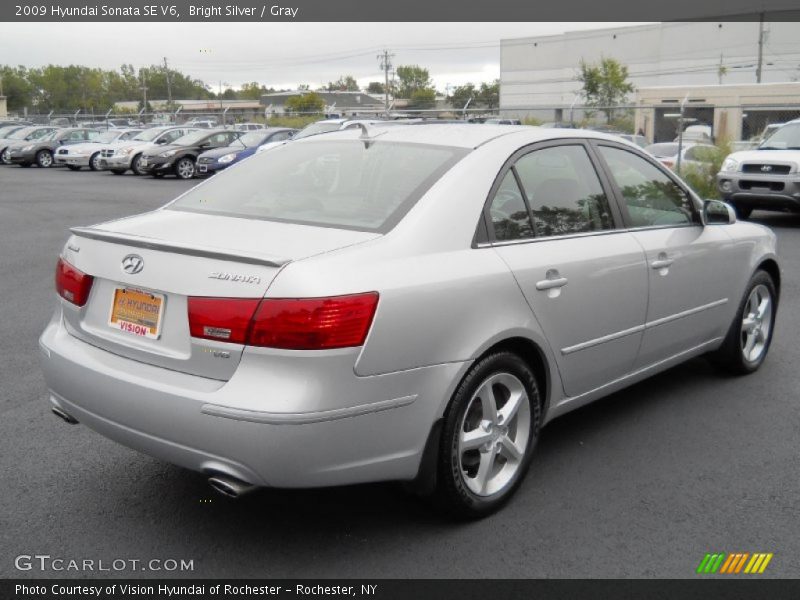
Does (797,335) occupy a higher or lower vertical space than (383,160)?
lower

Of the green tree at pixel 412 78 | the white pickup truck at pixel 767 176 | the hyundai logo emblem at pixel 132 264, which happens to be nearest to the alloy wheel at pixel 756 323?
the hyundai logo emblem at pixel 132 264

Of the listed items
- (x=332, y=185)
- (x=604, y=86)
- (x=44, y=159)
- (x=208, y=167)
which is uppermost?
(x=604, y=86)

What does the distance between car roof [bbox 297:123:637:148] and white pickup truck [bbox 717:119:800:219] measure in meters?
10.2

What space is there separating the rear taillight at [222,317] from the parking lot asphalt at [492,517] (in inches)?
37.1

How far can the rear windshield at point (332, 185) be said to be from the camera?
366 centimetres

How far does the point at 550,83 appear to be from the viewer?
84.4m

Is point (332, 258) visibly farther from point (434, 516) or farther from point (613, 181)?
point (613, 181)

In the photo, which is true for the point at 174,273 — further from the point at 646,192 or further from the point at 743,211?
the point at 743,211

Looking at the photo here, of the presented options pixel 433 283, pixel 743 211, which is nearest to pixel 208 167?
pixel 743 211

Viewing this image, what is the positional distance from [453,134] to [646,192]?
4.38 feet

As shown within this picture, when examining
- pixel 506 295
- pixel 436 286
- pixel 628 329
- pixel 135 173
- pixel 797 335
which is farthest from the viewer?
pixel 135 173

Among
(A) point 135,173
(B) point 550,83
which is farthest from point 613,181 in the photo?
(B) point 550,83

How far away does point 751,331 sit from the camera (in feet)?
19.1
